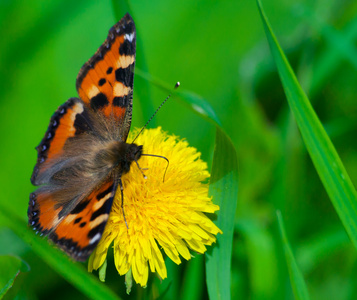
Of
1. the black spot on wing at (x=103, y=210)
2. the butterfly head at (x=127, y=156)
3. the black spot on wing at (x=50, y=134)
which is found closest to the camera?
the black spot on wing at (x=103, y=210)

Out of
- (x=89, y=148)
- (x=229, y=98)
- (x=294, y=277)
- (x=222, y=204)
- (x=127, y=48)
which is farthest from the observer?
(x=229, y=98)

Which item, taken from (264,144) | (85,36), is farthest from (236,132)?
(85,36)

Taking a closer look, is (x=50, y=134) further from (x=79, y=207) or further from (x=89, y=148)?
(x=79, y=207)

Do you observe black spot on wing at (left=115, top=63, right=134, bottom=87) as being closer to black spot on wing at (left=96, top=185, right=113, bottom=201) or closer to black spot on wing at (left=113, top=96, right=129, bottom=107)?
black spot on wing at (left=113, top=96, right=129, bottom=107)

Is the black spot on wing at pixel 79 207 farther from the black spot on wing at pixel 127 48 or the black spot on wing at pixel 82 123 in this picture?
the black spot on wing at pixel 127 48

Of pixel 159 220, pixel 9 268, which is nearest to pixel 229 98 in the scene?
pixel 159 220

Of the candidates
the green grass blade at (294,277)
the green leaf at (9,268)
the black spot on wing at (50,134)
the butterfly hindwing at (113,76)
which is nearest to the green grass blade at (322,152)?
the green grass blade at (294,277)

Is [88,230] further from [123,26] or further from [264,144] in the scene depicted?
[264,144]
